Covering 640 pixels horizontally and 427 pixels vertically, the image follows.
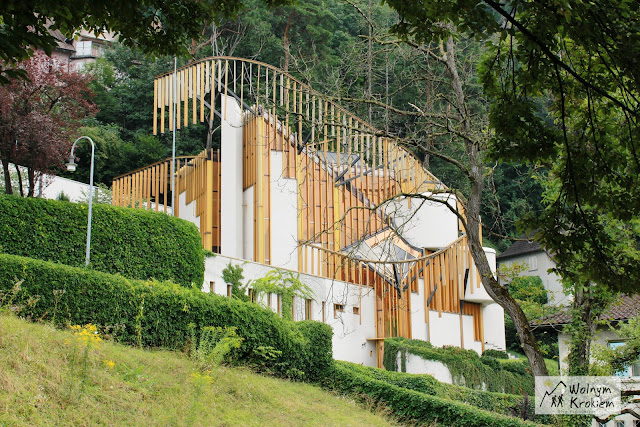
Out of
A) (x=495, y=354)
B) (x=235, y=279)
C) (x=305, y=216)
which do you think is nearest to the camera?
(x=235, y=279)

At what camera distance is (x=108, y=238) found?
1591cm

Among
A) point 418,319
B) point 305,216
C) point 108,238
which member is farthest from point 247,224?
point 108,238

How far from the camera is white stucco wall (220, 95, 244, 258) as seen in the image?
22625 mm

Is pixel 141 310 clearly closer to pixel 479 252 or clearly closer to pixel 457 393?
pixel 479 252

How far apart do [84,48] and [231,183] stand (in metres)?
34.4

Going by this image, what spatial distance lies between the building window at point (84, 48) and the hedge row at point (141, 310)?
4196 centimetres

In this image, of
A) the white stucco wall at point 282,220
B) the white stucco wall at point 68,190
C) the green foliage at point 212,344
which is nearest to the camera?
the green foliage at point 212,344

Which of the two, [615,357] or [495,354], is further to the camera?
[495,354]

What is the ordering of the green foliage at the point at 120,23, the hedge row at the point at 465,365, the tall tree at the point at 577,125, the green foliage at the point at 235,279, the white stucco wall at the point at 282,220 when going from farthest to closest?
the white stucco wall at the point at 282,220, the hedge row at the point at 465,365, the green foliage at the point at 235,279, the tall tree at the point at 577,125, the green foliage at the point at 120,23

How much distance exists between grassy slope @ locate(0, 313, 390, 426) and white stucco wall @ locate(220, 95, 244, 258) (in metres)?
9.04

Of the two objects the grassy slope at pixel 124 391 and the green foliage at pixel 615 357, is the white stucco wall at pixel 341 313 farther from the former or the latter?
the green foliage at pixel 615 357

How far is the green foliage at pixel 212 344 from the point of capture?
12.8m

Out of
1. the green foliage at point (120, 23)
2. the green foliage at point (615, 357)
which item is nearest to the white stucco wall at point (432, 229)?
the green foliage at point (615, 357)

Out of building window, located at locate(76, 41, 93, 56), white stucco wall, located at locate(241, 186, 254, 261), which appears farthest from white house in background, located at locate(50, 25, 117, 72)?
white stucco wall, located at locate(241, 186, 254, 261)
